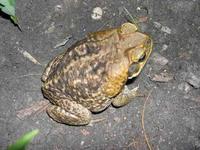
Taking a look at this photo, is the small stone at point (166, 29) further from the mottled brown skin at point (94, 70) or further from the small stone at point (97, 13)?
the mottled brown skin at point (94, 70)

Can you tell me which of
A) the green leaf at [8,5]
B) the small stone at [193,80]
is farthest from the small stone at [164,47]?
the green leaf at [8,5]

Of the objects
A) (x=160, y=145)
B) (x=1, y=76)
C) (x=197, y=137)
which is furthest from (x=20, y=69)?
(x=197, y=137)

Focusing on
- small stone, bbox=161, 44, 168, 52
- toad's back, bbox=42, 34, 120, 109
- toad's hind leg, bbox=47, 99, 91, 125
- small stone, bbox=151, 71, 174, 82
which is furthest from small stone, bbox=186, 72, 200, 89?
toad's hind leg, bbox=47, 99, 91, 125

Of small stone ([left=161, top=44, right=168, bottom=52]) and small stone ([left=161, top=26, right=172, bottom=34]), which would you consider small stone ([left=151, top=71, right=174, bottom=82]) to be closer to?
small stone ([left=161, top=44, right=168, bottom=52])

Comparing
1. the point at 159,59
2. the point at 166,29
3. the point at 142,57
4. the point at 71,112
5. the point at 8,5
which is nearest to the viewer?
the point at 142,57

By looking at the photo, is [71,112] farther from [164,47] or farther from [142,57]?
[164,47]

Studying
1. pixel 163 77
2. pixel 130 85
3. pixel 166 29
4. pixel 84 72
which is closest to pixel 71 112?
pixel 84 72

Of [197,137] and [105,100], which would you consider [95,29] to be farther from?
[197,137]
